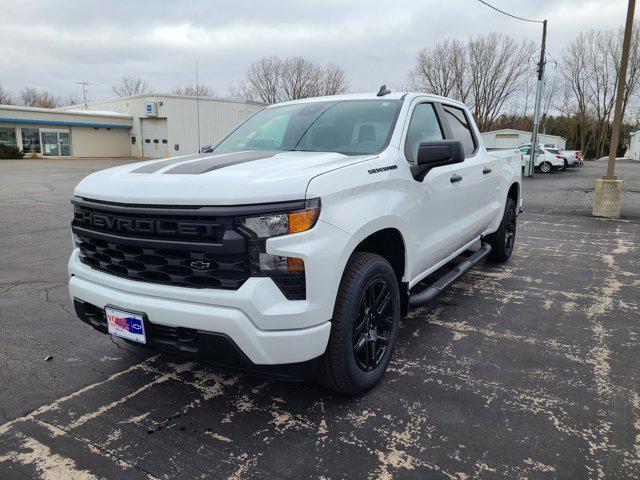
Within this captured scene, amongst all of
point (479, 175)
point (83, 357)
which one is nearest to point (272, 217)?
point (83, 357)

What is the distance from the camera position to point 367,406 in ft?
9.51

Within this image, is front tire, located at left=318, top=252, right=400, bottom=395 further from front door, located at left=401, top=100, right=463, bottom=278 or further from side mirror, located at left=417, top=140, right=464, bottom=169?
side mirror, located at left=417, top=140, right=464, bottom=169

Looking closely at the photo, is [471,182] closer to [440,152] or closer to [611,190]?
[440,152]

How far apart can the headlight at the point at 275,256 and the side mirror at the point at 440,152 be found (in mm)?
1224

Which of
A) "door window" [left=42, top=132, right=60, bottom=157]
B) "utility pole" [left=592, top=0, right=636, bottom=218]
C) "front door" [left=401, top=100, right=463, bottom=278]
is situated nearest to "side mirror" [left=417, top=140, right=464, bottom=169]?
"front door" [left=401, top=100, right=463, bottom=278]

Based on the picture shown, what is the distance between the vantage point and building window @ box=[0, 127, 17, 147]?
39562 millimetres

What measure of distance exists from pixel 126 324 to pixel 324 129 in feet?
6.67

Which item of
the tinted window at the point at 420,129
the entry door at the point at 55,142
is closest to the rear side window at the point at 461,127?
the tinted window at the point at 420,129

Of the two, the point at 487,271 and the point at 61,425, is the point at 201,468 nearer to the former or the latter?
the point at 61,425

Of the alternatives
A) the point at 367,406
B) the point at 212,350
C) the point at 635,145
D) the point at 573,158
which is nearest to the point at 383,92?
the point at 367,406

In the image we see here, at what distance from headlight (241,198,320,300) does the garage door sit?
43141 millimetres

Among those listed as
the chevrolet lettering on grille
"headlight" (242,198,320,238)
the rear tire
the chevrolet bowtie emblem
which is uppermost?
"headlight" (242,198,320,238)

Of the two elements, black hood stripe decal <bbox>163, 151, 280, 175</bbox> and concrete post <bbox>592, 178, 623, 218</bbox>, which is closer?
black hood stripe decal <bbox>163, 151, 280, 175</bbox>

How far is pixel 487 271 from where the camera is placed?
607 centimetres
